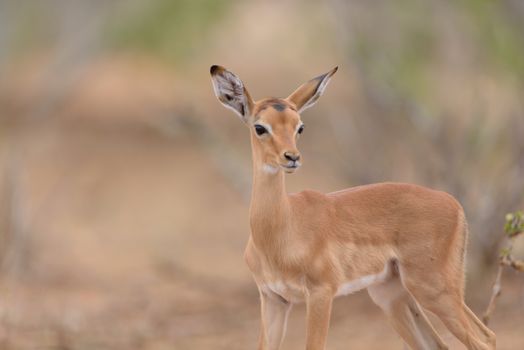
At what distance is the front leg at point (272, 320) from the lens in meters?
5.66

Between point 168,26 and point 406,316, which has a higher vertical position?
point 168,26

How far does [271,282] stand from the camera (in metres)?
5.50

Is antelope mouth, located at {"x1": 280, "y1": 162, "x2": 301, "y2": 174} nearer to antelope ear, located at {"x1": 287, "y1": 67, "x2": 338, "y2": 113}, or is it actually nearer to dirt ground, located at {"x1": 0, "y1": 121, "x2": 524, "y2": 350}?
antelope ear, located at {"x1": 287, "y1": 67, "x2": 338, "y2": 113}

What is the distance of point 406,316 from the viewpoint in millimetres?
6262

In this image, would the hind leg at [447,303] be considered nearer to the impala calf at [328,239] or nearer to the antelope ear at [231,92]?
the impala calf at [328,239]

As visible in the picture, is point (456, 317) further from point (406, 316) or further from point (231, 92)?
point (231, 92)

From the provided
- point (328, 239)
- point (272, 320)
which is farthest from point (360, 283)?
point (272, 320)

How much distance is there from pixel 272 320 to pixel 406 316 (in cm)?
97

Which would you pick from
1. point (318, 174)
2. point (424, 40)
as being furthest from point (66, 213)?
point (424, 40)

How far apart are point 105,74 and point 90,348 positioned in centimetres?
2736

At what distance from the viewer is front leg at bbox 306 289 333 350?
5453 mm

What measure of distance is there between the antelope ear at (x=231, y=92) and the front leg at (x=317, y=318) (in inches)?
40.1

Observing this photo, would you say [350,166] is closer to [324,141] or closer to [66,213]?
[66,213]

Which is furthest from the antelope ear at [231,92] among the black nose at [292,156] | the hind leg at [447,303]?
the hind leg at [447,303]
